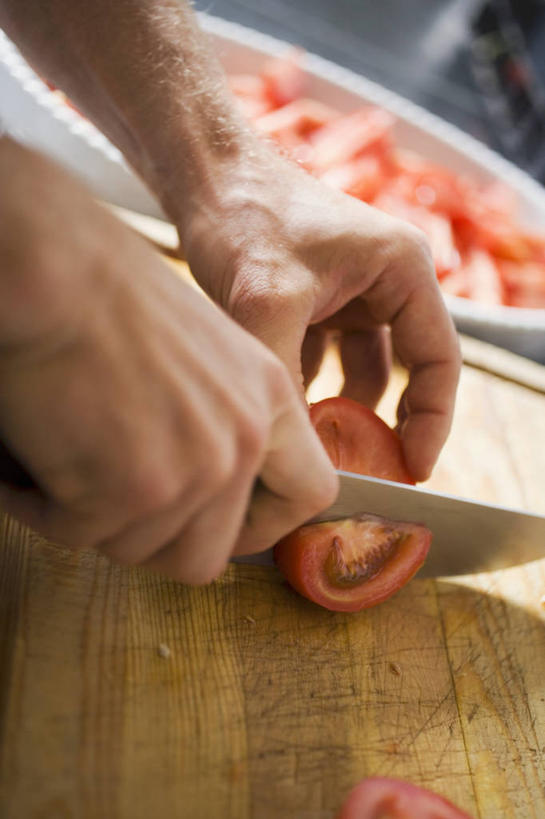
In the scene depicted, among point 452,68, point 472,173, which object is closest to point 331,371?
point 472,173

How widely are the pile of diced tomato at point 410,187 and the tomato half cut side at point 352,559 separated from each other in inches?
42.2

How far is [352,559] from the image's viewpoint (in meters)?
1.04

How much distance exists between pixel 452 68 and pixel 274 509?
3.04 meters

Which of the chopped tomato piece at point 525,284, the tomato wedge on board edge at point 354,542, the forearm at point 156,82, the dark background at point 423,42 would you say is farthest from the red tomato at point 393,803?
the dark background at point 423,42

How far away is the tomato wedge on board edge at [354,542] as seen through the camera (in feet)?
3.31

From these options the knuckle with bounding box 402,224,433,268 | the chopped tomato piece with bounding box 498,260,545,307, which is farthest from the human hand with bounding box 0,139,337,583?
the chopped tomato piece with bounding box 498,260,545,307

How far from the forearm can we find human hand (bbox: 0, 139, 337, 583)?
58 cm

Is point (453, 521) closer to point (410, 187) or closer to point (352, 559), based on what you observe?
point (352, 559)

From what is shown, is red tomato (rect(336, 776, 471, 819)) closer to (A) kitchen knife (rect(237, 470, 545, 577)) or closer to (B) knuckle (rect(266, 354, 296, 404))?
(A) kitchen knife (rect(237, 470, 545, 577))

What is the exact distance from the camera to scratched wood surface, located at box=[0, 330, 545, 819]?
82 cm

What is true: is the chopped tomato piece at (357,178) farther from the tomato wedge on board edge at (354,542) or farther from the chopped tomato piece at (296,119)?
the tomato wedge on board edge at (354,542)

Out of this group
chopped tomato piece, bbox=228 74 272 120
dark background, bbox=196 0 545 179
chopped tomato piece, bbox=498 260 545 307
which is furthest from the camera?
dark background, bbox=196 0 545 179

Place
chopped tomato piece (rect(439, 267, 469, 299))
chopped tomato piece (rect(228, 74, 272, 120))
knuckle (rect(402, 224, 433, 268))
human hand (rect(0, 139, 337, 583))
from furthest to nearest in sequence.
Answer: chopped tomato piece (rect(228, 74, 272, 120)) → chopped tomato piece (rect(439, 267, 469, 299)) → knuckle (rect(402, 224, 433, 268)) → human hand (rect(0, 139, 337, 583))

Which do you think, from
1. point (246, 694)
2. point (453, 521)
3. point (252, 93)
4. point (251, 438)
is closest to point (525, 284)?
point (252, 93)
